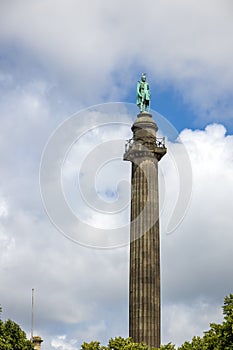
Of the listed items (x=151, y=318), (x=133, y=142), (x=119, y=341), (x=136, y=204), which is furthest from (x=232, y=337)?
(x=133, y=142)

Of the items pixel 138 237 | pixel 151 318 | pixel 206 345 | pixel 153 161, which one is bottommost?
pixel 206 345

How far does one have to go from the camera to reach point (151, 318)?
88.6 meters

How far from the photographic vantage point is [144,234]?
305 ft

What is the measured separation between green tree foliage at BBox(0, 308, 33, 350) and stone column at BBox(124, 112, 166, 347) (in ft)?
42.4

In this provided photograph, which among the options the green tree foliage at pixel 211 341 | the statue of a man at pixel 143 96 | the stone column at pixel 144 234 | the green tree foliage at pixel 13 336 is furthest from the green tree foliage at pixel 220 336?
the statue of a man at pixel 143 96

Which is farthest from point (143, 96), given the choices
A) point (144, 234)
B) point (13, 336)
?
point (13, 336)

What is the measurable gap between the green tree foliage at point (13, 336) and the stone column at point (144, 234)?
42.4 ft

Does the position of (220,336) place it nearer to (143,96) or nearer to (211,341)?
(211,341)

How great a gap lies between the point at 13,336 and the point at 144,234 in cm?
2055

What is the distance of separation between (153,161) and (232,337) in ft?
109

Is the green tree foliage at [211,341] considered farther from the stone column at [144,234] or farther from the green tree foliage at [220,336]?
the stone column at [144,234]

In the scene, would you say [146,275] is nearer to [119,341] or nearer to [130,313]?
[130,313]

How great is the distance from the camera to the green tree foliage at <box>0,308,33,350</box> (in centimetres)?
8525

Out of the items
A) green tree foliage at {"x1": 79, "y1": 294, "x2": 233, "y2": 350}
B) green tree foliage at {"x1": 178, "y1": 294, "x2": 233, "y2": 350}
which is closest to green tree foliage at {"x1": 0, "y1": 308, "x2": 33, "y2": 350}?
green tree foliage at {"x1": 79, "y1": 294, "x2": 233, "y2": 350}
